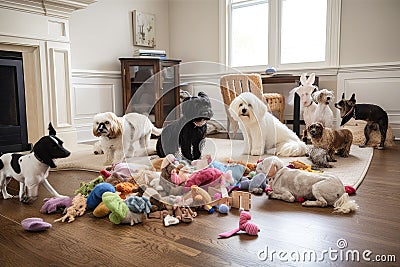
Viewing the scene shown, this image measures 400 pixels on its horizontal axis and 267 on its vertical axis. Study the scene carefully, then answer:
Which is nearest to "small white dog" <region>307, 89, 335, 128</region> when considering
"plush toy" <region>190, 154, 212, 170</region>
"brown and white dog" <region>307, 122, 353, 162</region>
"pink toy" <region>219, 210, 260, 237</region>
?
"brown and white dog" <region>307, 122, 353, 162</region>

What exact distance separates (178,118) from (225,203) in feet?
1.52

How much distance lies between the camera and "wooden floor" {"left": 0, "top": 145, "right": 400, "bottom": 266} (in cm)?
90

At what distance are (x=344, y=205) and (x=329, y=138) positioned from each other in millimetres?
960

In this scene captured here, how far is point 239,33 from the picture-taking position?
426cm

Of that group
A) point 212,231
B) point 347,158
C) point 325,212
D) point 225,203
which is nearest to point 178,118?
point 225,203

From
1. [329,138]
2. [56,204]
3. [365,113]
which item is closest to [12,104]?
[56,204]

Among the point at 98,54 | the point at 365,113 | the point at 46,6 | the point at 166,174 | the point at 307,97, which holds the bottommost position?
the point at 166,174

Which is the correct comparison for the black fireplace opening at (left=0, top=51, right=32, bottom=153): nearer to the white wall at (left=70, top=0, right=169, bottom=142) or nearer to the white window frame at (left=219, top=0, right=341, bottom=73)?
the white wall at (left=70, top=0, right=169, bottom=142)

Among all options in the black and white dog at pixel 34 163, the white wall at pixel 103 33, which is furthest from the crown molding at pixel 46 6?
the black and white dog at pixel 34 163

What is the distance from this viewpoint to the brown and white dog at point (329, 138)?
6.88 ft

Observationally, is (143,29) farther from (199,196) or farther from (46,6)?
(199,196)

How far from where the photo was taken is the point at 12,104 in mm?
2625

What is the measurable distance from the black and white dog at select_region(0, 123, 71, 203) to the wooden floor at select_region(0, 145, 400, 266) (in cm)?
10

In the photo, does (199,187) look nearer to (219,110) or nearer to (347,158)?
(219,110)
